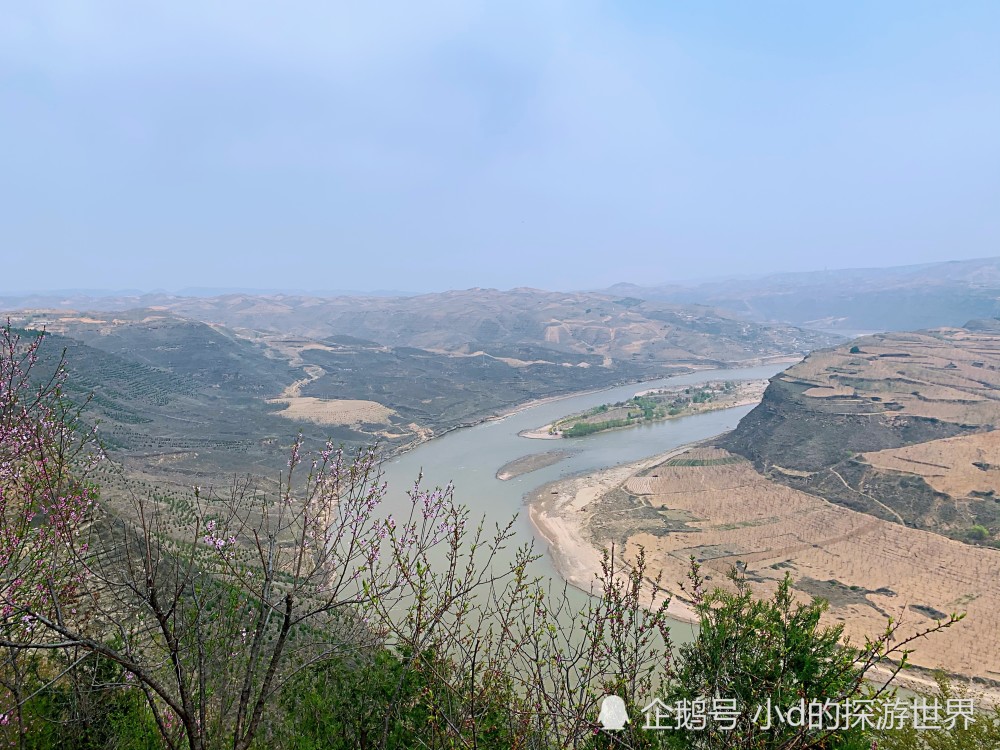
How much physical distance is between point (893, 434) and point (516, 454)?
25454mm

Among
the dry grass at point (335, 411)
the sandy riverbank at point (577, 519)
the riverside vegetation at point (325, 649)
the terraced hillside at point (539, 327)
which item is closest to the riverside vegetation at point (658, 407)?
the sandy riverbank at point (577, 519)

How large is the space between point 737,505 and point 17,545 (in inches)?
1259

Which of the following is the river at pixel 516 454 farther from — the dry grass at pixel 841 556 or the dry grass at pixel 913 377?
the dry grass at pixel 913 377

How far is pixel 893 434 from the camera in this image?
35469mm

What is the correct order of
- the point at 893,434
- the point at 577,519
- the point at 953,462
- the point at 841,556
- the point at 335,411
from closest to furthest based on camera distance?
the point at 841,556 → the point at 953,462 → the point at 577,519 → the point at 893,434 → the point at 335,411

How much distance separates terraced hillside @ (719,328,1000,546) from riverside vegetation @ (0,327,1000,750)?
2417 cm

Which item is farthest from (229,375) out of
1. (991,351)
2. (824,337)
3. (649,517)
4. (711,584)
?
(824,337)

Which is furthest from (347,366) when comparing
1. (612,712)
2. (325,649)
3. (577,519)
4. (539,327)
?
(612,712)

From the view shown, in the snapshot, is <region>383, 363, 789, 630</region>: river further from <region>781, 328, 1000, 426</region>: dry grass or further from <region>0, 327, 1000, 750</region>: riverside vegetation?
<region>0, 327, 1000, 750</region>: riverside vegetation

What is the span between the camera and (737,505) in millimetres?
30938

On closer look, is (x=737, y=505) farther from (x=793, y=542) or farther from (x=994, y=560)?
(x=994, y=560)

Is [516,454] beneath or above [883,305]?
beneath

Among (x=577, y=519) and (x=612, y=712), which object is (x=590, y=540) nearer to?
(x=577, y=519)

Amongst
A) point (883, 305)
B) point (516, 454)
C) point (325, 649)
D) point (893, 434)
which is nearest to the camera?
point (325, 649)
